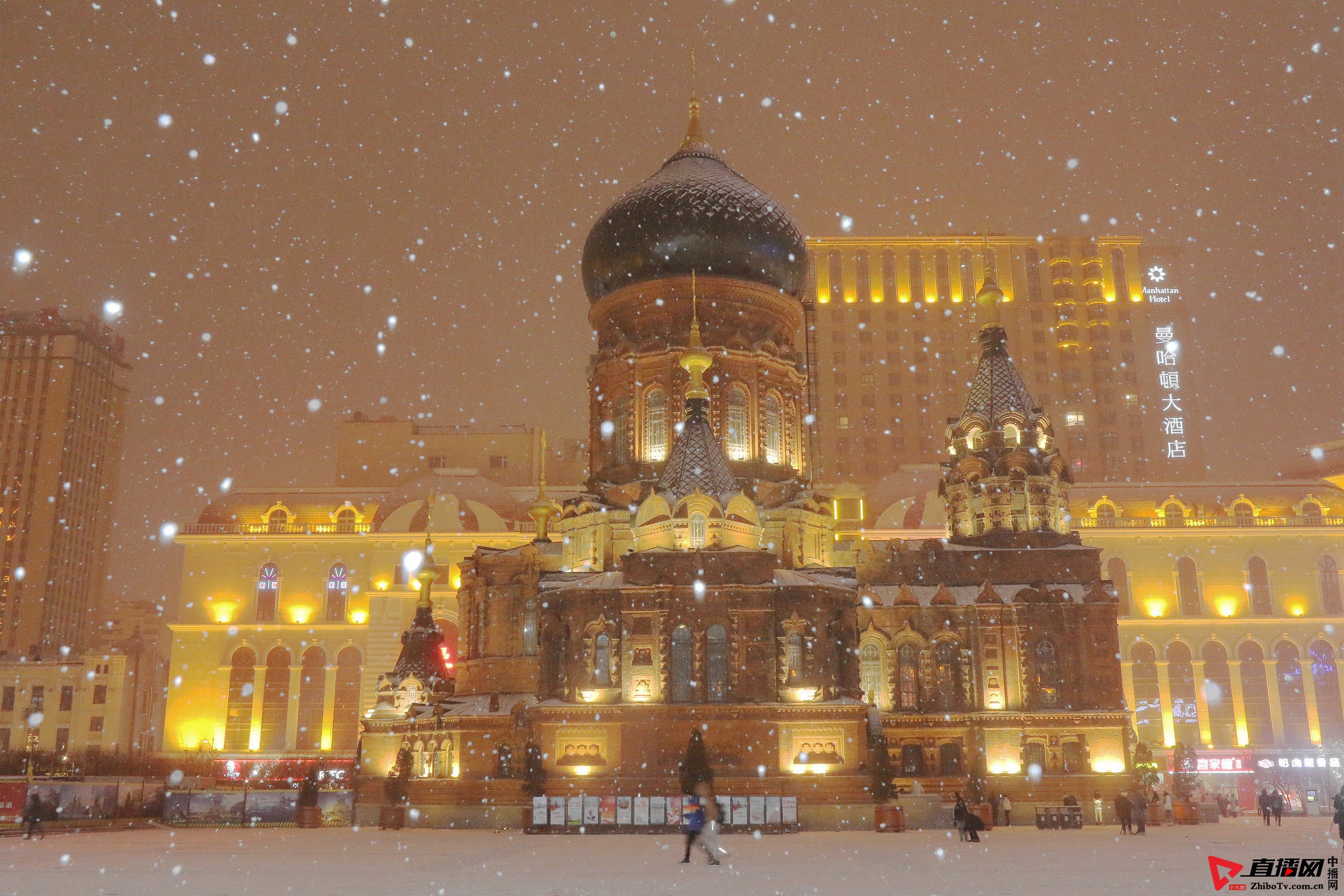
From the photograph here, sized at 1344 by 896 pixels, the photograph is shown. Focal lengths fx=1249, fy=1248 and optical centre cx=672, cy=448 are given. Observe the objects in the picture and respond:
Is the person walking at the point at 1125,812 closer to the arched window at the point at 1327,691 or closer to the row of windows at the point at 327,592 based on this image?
the arched window at the point at 1327,691

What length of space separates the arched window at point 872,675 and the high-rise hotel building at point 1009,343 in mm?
41276

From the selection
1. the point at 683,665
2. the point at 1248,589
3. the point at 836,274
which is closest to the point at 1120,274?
the point at 836,274

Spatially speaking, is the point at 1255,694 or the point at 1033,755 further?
the point at 1255,694

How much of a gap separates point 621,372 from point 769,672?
501 inches

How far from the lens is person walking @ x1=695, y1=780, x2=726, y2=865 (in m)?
20.1

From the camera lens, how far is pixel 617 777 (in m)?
33.3

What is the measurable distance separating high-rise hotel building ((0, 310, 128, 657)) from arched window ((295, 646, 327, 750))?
6021cm

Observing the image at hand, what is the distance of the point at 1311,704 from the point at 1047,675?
78.1ft

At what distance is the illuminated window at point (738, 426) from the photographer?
41.5m

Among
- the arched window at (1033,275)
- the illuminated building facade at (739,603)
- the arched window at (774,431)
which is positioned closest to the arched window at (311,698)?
the illuminated building facade at (739,603)

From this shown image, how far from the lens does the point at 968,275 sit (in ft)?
276

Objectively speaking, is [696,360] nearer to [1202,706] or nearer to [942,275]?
[1202,706]

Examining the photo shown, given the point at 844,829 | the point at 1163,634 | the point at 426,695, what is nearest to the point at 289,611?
the point at 426,695

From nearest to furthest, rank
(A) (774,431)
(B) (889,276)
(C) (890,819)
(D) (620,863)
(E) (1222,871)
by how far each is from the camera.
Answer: (E) (1222,871) → (D) (620,863) → (C) (890,819) → (A) (774,431) → (B) (889,276)
